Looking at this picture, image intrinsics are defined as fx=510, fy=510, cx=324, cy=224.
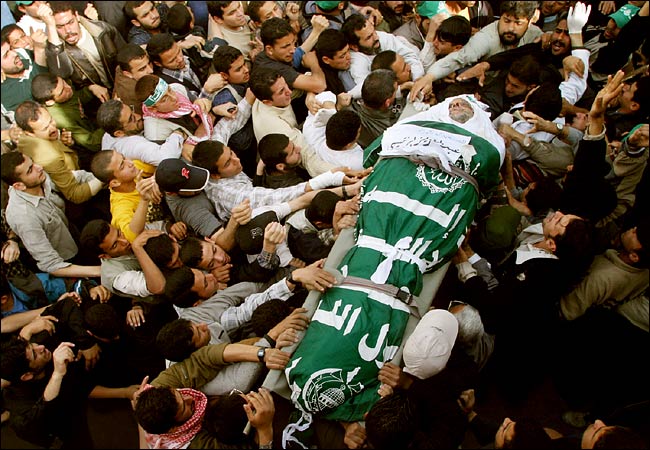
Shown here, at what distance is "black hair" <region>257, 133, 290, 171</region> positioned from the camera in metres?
3.02

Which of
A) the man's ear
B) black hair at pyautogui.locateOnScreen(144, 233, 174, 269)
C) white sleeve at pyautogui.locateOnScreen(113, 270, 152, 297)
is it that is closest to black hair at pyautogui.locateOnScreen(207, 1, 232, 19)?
black hair at pyautogui.locateOnScreen(144, 233, 174, 269)

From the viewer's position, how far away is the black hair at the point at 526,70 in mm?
3219

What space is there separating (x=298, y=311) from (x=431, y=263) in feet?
2.22

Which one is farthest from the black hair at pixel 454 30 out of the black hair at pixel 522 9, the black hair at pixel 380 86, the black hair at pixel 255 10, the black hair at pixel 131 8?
the black hair at pixel 131 8

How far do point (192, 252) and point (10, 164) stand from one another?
4.10ft

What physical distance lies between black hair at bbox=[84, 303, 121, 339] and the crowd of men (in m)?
0.01

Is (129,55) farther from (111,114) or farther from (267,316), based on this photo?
(267,316)

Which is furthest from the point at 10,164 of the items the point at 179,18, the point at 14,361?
the point at 179,18

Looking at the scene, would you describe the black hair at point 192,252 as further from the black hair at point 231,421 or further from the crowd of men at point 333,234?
the black hair at point 231,421

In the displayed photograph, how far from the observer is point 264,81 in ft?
10.7

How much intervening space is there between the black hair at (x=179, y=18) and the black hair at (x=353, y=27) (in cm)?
127

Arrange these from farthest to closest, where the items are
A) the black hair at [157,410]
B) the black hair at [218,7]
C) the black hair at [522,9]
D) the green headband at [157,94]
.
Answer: the black hair at [218,7]
the black hair at [522,9]
the green headband at [157,94]
the black hair at [157,410]

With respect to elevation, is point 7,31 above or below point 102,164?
above

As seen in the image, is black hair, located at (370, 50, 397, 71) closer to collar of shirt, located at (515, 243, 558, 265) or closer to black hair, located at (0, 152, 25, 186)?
collar of shirt, located at (515, 243, 558, 265)
